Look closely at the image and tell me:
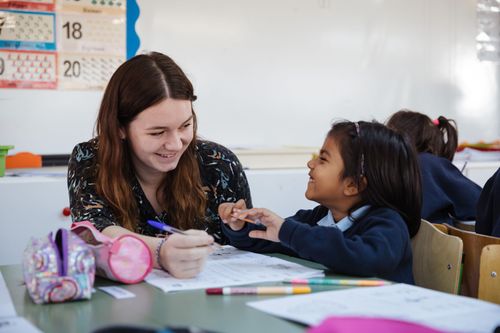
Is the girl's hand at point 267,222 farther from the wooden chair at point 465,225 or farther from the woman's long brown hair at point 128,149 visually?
the wooden chair at point 465,225

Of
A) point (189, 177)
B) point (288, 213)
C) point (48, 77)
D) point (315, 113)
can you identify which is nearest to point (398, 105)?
point (315, 113)

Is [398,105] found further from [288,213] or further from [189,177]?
[189,177]

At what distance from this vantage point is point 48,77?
289 cm

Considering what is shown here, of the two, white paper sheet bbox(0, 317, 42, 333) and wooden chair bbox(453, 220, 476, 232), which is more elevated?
white paper sheet bbox(0, 317, 42, 333)

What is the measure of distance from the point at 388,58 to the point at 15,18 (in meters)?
2.00

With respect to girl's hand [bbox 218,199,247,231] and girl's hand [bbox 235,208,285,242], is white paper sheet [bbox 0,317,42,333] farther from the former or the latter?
girl's hand [bbox 218,199,247,231]

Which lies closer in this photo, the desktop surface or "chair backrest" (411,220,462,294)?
the desktop surface

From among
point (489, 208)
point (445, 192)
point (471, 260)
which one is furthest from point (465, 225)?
point (471, 260)

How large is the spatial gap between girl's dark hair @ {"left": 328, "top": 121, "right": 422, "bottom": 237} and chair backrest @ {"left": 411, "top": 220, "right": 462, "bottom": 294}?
46 millimetres

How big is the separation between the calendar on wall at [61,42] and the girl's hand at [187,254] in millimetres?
1876

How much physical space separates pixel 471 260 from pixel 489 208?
474 mm

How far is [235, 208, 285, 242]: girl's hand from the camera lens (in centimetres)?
139

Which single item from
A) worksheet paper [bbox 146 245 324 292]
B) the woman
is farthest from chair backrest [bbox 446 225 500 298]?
the woman

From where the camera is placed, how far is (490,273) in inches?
58.5
